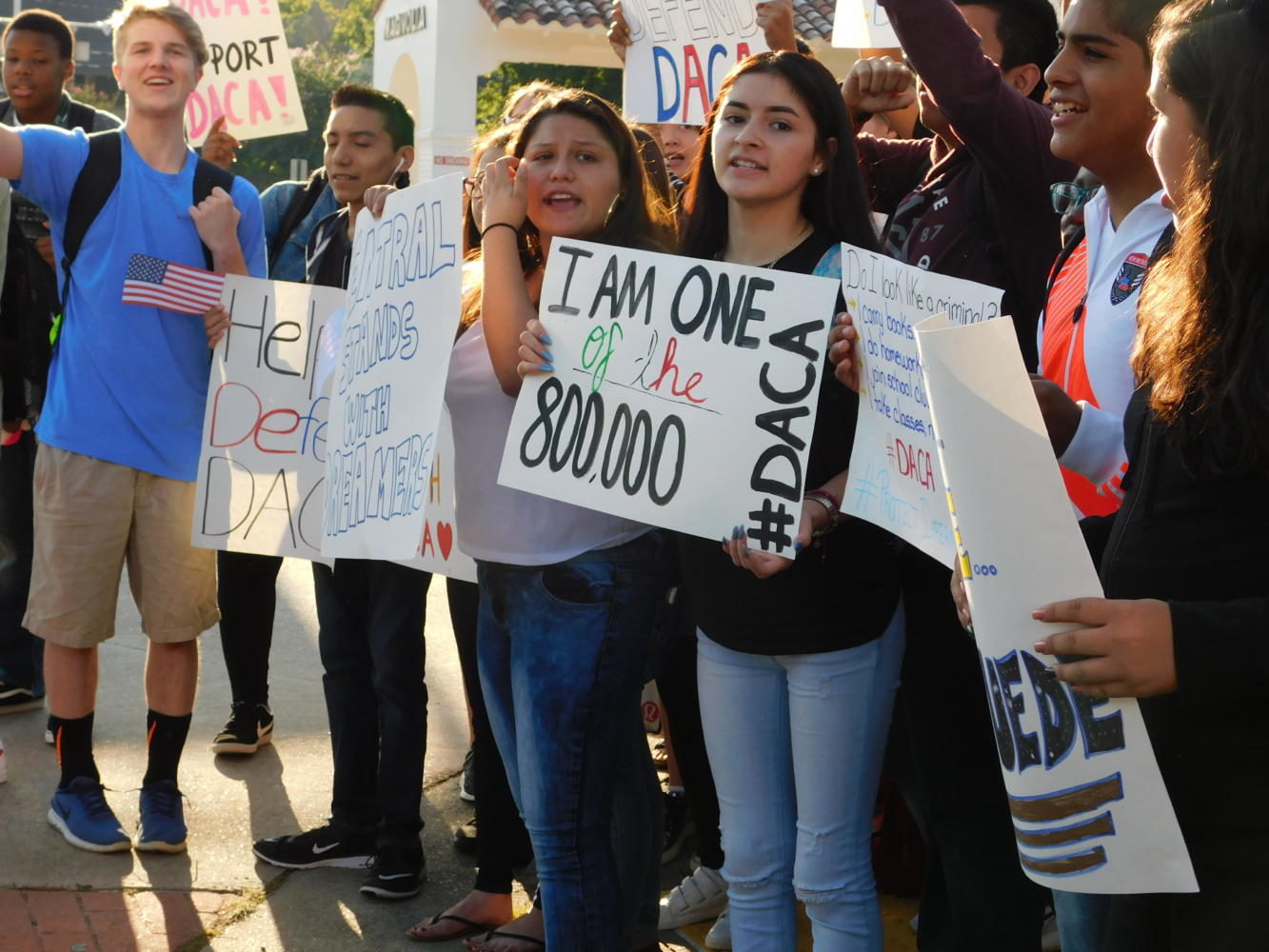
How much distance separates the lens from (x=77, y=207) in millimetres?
3939

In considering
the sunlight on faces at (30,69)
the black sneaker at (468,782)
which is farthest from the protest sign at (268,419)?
the sunlight on faces at (30,69)

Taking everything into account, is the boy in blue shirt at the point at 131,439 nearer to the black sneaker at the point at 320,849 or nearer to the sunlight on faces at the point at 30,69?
the black sneaker at the point at 320,849

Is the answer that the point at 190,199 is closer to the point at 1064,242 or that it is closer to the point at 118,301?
the point at 118,301

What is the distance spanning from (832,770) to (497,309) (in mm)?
1098

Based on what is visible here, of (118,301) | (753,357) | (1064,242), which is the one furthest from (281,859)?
(1064,242)

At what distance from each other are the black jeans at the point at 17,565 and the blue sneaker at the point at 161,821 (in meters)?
1.33

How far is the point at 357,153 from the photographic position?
426 cm

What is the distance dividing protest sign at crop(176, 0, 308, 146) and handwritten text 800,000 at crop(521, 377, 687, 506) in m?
3.12

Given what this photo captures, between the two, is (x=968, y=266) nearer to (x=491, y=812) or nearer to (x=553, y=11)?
(x=491, y=812)

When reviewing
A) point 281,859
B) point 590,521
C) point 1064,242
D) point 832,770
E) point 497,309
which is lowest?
point 281,859

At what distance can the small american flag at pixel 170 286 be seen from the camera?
396cm

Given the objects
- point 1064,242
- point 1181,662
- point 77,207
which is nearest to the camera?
point 1181,662

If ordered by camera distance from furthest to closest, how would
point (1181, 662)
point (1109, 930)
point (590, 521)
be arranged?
point (590, 521) < point (1109, 930) < point (1181, 662)

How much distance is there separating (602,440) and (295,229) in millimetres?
2152
